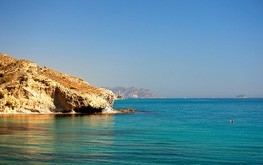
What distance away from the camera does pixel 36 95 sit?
93688 millimetres

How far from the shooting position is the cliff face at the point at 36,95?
90.3 meters

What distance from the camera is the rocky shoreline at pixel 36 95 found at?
3551 inches

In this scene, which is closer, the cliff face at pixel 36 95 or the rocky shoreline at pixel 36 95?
the rocky shoreline at pixel 36 95

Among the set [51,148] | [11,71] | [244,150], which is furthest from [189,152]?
[11,71]

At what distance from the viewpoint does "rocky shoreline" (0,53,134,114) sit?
9019 centimetres

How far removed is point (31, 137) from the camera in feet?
141

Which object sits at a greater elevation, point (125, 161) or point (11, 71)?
point (11, 71)

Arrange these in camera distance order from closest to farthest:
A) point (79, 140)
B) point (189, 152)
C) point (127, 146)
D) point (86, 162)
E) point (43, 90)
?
point (86, 162) < point (189, 152) < point (127, 146) < point (79, 140) < point (43, 90)

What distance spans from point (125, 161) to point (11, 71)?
80.3 m

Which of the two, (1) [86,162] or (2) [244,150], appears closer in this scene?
(1) [86,162]

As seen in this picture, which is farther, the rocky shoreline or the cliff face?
the cliff face

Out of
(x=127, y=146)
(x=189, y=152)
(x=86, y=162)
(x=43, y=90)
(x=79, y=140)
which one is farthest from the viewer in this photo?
(x=43, y=90)

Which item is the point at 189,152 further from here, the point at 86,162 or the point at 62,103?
the point at 62,103

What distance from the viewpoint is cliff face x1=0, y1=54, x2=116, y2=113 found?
9031cm
